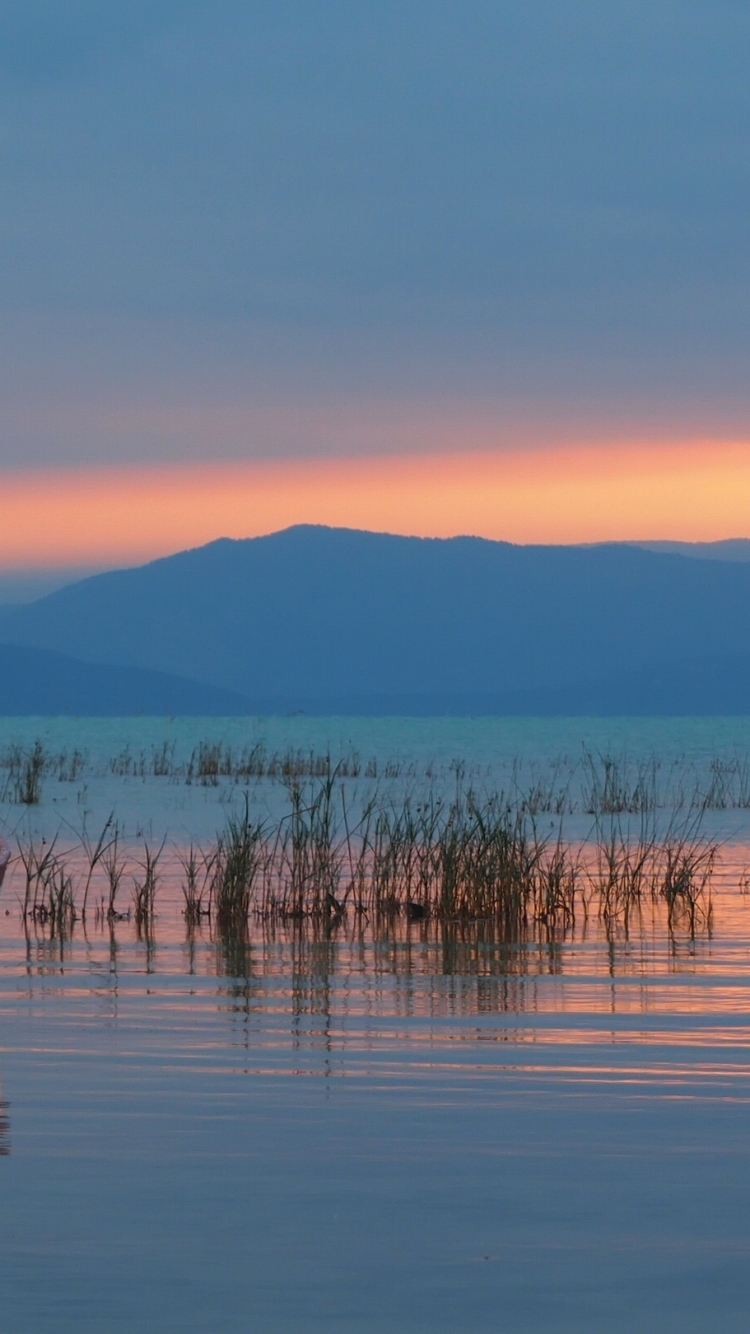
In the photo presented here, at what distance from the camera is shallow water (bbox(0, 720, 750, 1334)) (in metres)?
3.90

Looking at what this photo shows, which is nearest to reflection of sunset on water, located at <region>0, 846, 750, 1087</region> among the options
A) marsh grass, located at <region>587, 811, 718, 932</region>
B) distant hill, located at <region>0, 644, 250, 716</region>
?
marsh grass, located at <region>587, 811, 718, 932</region>

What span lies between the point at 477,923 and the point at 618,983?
9.54ft

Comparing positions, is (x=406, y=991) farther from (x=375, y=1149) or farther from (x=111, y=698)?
(x=111, y=698)

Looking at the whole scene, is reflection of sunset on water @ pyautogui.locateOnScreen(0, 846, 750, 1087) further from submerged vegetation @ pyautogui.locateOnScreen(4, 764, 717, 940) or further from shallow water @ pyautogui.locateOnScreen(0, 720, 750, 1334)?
submerged vegetation @ pyautogui.locateOnScreen(4, 764, 717, 940)

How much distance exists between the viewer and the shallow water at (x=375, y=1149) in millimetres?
3896

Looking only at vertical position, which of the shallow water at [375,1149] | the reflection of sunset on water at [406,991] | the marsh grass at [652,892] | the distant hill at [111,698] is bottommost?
the shallow water at [375,1149]

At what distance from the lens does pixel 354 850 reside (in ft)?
56.5

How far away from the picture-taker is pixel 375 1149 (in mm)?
5230

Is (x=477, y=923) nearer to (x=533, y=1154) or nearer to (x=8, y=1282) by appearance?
(x=533, y=1154)

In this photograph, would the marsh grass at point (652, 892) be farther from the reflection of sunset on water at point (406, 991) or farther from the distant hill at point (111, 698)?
the distant hill at point (111, 698)

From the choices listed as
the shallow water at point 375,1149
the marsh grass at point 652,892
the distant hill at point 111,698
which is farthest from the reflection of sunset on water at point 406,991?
the distant hill at point 111,698

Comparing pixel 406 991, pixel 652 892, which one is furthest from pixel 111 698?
pixel 406 991

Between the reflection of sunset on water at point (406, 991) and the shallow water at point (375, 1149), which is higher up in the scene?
the reflection of sunset on water at point (406, 991)

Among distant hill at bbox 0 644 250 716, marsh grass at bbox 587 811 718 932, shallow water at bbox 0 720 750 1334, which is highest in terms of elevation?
distant hill at bbox 0 644 250 716
